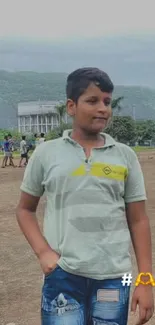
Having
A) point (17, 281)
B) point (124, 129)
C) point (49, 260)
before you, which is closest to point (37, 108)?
point (124, 129)

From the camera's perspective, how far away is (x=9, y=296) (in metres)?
5.26

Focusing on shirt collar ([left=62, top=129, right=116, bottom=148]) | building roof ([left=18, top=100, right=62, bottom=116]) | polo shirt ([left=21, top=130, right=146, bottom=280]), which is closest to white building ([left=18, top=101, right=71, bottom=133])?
building roof ([left=18, top=100, right=62, bottom=116])

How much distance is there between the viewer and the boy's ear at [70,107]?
2438 millimetres

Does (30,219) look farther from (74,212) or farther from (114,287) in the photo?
(114,287)

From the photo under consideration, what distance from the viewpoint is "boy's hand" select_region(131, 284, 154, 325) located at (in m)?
2.30

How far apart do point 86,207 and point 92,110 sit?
40cm

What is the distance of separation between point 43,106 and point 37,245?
136048 millimetres

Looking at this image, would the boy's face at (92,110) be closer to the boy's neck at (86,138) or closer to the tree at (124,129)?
the boy's neck at (86,138)

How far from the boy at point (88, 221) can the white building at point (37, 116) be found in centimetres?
12575

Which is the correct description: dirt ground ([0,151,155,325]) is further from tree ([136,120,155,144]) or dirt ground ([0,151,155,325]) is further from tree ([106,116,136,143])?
tree ([136,120,155,144])

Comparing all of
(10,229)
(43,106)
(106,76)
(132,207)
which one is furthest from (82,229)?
(43,106)

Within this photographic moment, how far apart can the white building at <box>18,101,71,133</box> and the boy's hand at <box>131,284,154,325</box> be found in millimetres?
125868

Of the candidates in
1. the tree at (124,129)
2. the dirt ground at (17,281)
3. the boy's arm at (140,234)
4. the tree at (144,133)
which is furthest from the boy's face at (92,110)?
the tree at (144,133)

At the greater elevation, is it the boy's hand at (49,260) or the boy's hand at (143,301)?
the boy's hand at (49,260)
